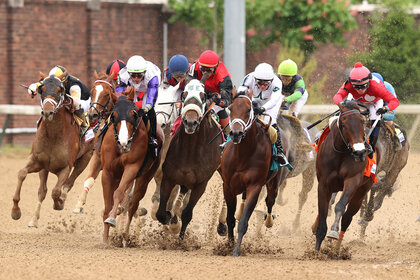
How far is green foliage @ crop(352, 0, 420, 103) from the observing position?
60.6 feet

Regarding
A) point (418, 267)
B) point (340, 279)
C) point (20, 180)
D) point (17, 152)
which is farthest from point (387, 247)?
point (17, 152)

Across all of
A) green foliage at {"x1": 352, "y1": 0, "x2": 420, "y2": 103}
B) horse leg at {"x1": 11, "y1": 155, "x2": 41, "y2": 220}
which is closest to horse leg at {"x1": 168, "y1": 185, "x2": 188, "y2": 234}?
horse leg at {"x1": 11, "y1": 155, "x2": 41, "y2": 220}

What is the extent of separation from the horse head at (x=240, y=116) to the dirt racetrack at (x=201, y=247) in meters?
1.25

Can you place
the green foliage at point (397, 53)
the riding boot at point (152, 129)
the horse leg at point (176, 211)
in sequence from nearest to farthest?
the riding boot at point (152, 129) < the horse leg at point (176, 211) < the green foliage at point (397, 53)

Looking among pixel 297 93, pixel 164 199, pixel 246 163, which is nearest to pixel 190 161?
pixel 164 199

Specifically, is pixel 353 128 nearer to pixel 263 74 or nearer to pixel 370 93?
pixel 370 93

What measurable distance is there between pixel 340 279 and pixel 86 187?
12.5 feet

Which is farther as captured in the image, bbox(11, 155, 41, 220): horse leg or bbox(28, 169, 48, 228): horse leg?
bbox(28, 169, 48, 228): horse leg

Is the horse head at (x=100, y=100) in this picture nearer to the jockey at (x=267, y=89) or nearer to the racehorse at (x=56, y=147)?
the racehorse at (x=56, y=147)

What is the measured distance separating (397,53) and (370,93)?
8742 millimetres

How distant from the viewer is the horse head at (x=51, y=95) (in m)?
10.8

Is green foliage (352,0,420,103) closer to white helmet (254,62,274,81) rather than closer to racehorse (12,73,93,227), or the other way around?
white helmet (254,62,274,81)

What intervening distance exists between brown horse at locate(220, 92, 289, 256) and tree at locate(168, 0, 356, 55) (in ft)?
37.0

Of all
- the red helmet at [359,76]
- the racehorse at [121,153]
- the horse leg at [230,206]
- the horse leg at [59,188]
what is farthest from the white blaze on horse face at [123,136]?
the red helmet at [359,76]
